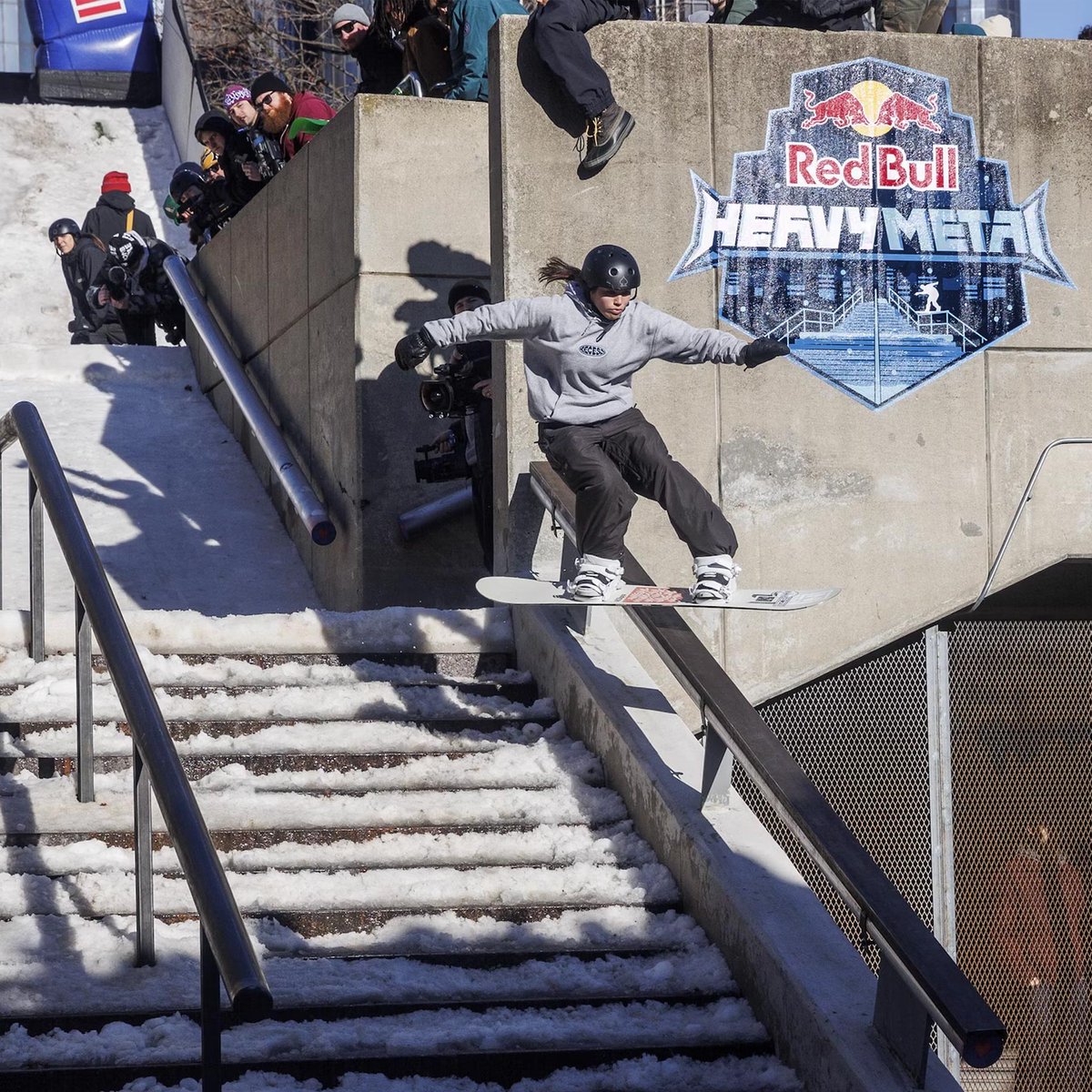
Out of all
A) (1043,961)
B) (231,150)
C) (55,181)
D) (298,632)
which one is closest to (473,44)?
(231,150)

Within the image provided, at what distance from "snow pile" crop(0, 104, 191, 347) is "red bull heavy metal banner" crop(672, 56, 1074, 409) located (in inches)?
429

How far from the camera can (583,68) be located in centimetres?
723

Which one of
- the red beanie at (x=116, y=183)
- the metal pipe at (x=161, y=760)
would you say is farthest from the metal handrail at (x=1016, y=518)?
the red beanie at (x=116, y=183)

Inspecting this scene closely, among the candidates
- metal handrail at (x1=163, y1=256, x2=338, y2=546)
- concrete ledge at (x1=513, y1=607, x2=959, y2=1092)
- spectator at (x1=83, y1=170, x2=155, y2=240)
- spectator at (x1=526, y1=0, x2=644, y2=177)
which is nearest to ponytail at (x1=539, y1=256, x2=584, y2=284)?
spectator at (x1=526, y1=0, x2=644, y2=177)

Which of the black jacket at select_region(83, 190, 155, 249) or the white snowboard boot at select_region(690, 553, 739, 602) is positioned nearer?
the white snowboard boot at select_region(690, 553, 739, 602)

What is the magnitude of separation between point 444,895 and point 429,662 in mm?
1730

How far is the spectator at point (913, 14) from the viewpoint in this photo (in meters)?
9.49

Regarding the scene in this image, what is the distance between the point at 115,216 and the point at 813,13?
8.25 m

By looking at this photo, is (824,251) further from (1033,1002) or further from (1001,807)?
(1033,1002)

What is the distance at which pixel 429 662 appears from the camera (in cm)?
643

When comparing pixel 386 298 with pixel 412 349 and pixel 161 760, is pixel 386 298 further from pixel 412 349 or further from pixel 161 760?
pixel 161 760

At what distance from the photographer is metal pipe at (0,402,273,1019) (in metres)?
2.99

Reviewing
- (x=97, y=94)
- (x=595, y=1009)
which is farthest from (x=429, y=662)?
(x=97, y=94)

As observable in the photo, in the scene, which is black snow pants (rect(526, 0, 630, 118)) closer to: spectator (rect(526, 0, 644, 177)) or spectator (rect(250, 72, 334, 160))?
spectator (rect(526, 0, 644, 177))
